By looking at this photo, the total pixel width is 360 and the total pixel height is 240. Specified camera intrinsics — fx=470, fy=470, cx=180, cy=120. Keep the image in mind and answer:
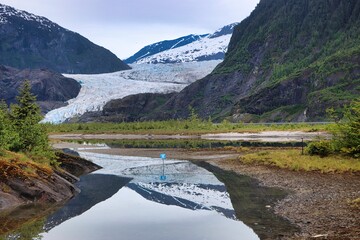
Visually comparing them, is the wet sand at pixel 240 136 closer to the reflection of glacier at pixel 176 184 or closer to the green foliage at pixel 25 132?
the reflection of glacier at pixel 176 184

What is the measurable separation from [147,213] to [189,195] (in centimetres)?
449

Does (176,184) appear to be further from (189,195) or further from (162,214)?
(162,214)

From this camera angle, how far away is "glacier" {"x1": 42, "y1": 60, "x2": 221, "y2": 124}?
118m

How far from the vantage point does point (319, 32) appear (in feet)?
513

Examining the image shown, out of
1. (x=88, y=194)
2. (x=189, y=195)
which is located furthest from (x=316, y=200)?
(x=88, y=194)

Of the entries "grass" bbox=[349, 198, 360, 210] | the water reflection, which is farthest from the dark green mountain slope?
"grass" bbox=[349, 198, 360, 210]

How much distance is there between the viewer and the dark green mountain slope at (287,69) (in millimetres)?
116250

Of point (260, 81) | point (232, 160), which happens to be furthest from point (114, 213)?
point (260, 81)

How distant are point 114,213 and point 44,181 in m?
4.36

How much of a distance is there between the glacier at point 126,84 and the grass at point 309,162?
3560 inches

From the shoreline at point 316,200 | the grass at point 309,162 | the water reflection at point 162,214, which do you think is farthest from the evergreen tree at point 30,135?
the grass at point 309,162

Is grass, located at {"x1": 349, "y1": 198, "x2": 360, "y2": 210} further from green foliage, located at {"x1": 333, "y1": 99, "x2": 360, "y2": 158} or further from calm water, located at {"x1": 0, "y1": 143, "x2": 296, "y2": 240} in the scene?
green foliage, located at {"x1": 333, "y1": 99, "x2": 360, "y2": 158}

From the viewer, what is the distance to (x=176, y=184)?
25.8 meters

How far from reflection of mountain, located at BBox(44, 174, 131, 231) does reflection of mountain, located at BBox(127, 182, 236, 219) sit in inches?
51.6
